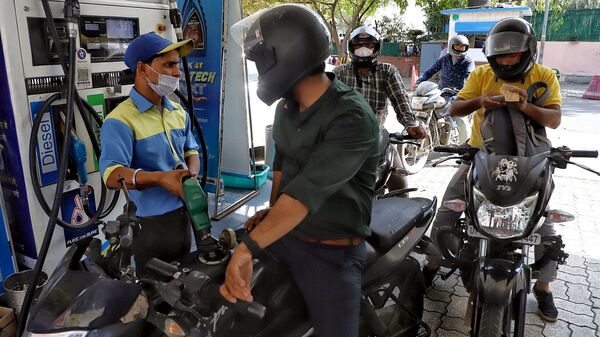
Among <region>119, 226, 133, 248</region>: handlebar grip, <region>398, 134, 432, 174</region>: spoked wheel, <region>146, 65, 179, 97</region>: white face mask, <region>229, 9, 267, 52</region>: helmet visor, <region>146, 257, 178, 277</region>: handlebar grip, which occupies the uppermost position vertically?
<region>229, 9, 267, 52</region>: helmet visor

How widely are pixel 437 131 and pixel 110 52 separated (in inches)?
204

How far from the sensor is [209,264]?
1.59m

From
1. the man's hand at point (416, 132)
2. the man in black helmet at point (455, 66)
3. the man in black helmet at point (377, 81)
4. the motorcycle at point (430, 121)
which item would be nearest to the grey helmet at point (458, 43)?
the man in black helmet at point (455, 66)

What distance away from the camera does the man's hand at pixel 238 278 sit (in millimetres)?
1407

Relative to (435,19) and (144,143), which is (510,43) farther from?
(435,19)

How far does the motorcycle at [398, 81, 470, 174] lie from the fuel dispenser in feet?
12.9

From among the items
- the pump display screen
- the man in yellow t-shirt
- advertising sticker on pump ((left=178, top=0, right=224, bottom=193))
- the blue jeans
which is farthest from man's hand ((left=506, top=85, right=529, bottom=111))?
advertising sticker on pump ((left=178, top=0, right=224, bottom=193))

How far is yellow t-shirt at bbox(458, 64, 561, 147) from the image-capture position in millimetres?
2823

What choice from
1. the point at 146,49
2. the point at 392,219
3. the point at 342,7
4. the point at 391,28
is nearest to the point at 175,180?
the point at 146,49

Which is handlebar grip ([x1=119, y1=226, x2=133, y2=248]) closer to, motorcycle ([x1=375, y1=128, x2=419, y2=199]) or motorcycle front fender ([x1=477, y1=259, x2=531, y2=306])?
motorcycle front fender ([x1=477, y1=259, x2=531, y2=306])

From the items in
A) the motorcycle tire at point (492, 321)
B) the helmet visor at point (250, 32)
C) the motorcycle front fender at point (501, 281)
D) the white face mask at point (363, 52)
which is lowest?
the motorcycle tire at point (492, 321)

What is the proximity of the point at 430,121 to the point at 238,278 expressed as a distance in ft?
20.2

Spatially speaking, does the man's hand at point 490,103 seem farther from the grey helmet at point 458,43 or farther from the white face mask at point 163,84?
the grey helmet at point 458,43

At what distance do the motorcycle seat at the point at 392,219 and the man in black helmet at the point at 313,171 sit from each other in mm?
291
